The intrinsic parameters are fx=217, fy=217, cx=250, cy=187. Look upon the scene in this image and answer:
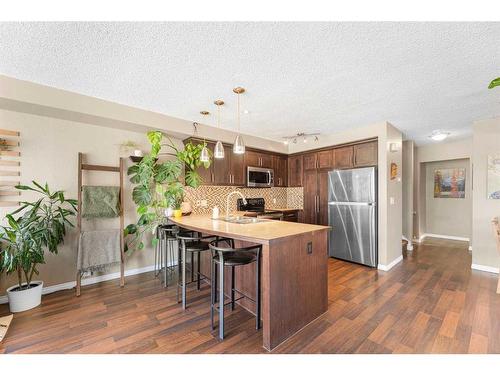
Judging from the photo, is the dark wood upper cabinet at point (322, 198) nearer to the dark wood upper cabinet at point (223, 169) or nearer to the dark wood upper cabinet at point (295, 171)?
the dark wood upper cabinet at point (295, 171)

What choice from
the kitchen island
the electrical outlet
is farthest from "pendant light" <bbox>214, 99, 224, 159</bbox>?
the electrical outlet

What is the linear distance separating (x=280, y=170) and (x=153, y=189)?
2818mm

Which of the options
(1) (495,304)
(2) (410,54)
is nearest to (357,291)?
(1) (495,304)

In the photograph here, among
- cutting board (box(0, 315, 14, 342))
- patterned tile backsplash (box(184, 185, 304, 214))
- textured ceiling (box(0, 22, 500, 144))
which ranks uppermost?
textured ceiling (box(0, 22, 500, 144))

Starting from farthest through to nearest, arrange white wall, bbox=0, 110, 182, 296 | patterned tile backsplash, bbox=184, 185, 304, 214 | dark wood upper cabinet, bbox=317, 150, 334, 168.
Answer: dark wood upper cabinet, bbox=317, 150, 334, 168, patterned tile backsplash, bbox=184, 185, 304, 214, white wall, bbox=0, 110, 182, 296

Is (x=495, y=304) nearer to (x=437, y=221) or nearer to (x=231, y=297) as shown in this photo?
(x=231, y=297)

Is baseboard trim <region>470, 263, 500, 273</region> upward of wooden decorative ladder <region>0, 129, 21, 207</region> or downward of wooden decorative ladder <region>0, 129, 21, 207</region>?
downward

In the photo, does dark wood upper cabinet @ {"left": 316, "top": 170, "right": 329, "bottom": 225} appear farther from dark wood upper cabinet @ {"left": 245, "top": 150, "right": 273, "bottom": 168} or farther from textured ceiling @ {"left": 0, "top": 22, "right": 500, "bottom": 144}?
textured ceiling @ {"left": 0, "top": 22, "right": 500, "bottom": 144}

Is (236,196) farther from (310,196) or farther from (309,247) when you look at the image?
(309,247)

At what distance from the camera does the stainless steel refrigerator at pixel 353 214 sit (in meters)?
3.62

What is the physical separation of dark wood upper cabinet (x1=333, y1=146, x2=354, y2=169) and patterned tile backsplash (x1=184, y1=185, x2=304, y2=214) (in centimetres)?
114

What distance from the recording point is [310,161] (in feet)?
15.5

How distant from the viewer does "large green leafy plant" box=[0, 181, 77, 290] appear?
2191mm

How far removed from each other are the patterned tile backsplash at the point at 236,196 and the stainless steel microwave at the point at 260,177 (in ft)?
0.95
